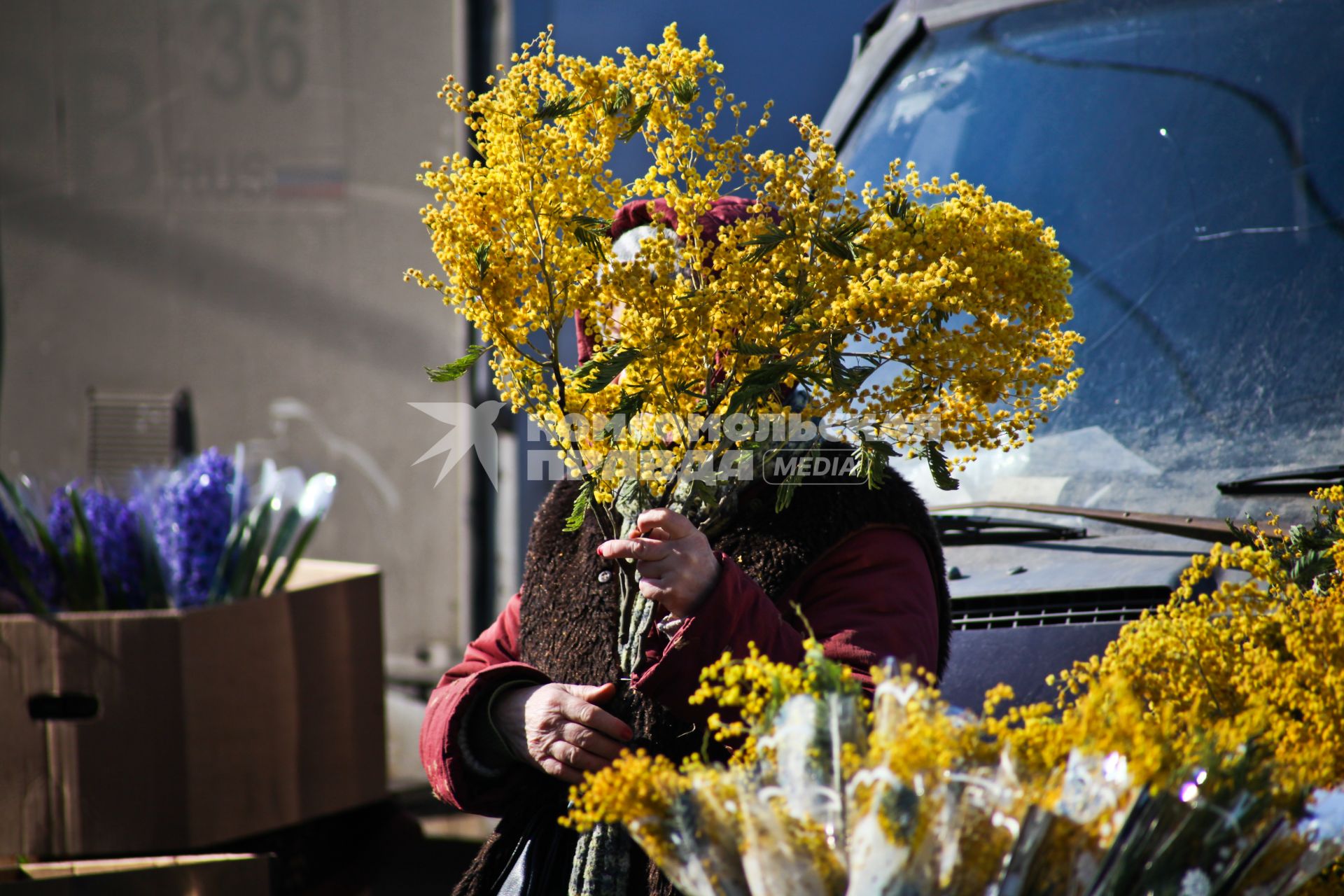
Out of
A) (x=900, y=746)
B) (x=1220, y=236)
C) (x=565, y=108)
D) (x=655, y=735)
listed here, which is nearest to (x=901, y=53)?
(x=1220, y=236)

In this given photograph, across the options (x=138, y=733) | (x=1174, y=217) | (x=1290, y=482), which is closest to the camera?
(x=1290, y=482)

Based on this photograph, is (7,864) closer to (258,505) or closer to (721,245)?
(258,505)

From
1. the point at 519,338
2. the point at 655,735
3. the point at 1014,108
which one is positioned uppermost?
the point at 1014,108

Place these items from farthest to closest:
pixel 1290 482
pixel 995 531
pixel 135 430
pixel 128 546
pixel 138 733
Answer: pixel 135 430 → pixel 128 546 → pixel 138 733 → pixel 995 531 → pixel 1290 482

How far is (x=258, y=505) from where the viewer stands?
3.07m

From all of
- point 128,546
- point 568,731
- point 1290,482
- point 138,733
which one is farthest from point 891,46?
point 138,733

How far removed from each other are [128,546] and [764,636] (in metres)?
1.93

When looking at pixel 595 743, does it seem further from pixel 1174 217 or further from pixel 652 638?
pixel 1174 217

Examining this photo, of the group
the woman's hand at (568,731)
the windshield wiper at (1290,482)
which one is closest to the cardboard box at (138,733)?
the woman's hand at (568,731)

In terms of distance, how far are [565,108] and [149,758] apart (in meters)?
1.98

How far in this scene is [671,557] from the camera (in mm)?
1521

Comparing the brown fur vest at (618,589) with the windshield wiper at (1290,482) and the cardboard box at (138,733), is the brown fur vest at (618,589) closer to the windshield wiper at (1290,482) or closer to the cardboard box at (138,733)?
the windshield wiper at (1290,482)

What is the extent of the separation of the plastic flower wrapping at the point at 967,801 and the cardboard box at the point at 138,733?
1.89 meters

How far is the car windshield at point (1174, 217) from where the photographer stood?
7.17ft
